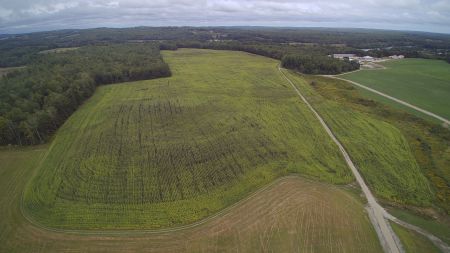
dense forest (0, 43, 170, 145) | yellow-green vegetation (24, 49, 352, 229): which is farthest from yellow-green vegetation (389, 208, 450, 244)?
dense forest (0, 43, 170, 145)

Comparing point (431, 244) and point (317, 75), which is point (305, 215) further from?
point (317, 75)

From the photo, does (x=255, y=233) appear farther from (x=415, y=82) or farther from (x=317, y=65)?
(x=317, y=65)

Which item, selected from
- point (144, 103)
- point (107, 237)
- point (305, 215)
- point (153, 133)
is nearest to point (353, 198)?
point (305, 215)

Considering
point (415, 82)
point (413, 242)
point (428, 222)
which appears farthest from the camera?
point (415, 82)

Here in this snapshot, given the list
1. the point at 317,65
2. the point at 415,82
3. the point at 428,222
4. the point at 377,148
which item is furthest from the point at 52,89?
the point at 415,82

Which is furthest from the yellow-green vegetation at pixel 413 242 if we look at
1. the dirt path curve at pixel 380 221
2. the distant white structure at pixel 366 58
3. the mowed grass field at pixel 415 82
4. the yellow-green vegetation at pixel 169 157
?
the distant white structure at pixel 366 58

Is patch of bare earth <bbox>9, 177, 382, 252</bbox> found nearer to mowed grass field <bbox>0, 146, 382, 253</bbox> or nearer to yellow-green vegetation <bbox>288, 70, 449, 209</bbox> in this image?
mowed grass field <bbox>0, 146, 382, 253</bbox>
